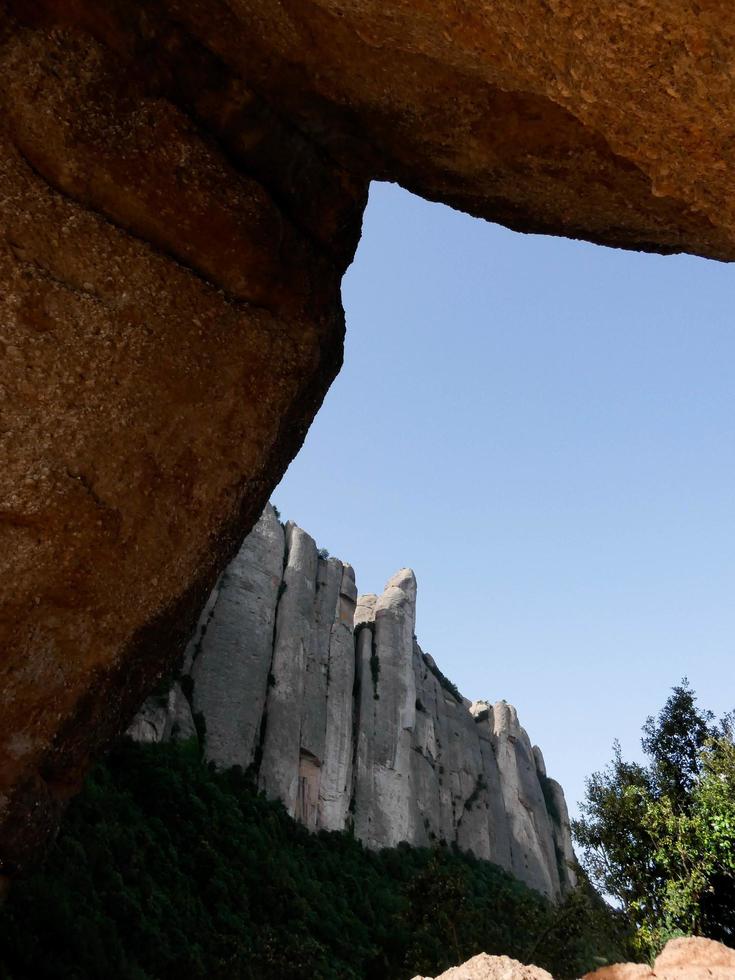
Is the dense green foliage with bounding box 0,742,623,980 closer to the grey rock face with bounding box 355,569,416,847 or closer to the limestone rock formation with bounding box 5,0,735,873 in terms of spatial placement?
the grey rock face with bounding box 355,569,416,847

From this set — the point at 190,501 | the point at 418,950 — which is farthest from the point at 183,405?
the point at 418,950

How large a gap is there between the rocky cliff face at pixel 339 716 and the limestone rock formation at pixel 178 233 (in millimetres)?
27814

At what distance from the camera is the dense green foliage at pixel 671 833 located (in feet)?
55.8

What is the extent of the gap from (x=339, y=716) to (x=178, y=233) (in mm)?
41630

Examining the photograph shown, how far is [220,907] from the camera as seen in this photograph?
24828mm

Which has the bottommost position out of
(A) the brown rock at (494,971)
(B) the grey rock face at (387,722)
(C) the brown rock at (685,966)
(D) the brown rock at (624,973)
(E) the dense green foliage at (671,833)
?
(A) the brown rock at (494,971)

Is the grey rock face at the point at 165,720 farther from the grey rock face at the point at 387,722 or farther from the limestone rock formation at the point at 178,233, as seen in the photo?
the limestone rock formation at the point at 178,233

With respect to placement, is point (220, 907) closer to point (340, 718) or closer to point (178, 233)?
point (340, 718)

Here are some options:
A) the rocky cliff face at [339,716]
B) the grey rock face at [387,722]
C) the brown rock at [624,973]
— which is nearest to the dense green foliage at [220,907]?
the rocky cliff face at [339,716]

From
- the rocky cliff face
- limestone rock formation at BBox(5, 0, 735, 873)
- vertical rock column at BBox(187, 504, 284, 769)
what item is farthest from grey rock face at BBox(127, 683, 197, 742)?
limestone rock formation at BBox(5, 0, 735, 873)

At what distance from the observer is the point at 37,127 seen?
725cm

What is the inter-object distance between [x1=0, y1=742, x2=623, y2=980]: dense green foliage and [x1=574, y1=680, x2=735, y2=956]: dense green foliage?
183cm

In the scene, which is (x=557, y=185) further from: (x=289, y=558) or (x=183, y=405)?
(x=289, y=558)

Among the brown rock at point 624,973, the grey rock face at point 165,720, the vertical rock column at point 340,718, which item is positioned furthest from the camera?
the vertical rock column at point 340,718
